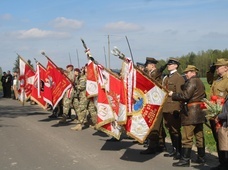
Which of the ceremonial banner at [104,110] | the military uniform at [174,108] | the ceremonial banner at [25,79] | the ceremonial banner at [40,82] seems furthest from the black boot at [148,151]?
the ceremonial banner at [25,79]

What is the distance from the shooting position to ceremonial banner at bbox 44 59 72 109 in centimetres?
1130

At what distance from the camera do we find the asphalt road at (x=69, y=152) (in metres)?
6.50

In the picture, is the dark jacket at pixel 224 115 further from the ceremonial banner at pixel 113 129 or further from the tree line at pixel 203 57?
the tree line at pixel 203 57

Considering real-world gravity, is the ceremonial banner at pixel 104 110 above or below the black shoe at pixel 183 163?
above

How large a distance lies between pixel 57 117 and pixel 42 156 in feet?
19.8

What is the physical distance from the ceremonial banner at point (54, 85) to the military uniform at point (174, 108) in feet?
15.9

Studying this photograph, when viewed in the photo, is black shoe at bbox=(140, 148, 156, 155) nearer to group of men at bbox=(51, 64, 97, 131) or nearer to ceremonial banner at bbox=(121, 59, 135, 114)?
ceremonial banner at bbox=(121, 59, 135, 114)

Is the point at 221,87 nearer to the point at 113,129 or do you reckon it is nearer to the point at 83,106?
the point at 113,129

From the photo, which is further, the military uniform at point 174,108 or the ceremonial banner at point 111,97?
the ceremonial banner at point 111,97

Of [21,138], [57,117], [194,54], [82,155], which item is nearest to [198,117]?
[82,155]

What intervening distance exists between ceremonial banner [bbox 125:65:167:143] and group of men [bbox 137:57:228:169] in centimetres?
28

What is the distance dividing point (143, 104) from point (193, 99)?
87 cm

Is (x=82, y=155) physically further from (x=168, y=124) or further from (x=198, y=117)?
(x=198, y=117)

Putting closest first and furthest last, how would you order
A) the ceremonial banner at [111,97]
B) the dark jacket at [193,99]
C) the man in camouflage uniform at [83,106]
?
the dark jacket at [193,99]
the ceremonial banner at [111,97]
the man in camouflage uniform at [83,106]
